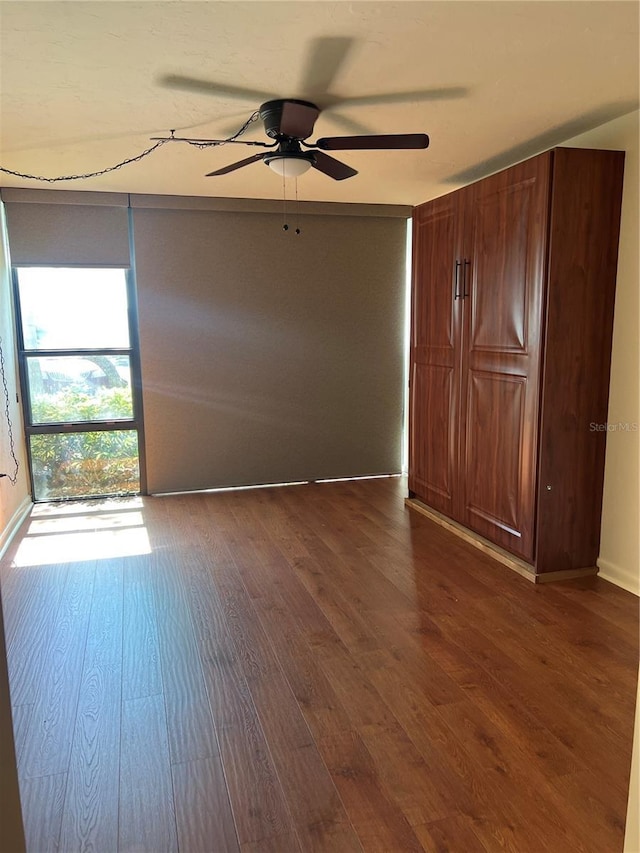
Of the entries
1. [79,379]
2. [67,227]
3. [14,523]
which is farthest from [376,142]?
[14,523]

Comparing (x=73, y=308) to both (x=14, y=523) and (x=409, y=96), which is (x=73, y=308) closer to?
(x=14, y=523)

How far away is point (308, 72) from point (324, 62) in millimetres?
107

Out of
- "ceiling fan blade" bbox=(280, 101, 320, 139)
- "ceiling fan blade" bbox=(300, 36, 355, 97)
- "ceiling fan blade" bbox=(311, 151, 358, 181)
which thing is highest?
"ceiling fan blade" bbox=(300, 36, 355, 97)

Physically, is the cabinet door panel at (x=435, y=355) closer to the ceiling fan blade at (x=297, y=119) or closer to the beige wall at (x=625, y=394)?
the beige wall at (x=625, y=394)

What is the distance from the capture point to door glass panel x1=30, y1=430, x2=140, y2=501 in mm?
4934

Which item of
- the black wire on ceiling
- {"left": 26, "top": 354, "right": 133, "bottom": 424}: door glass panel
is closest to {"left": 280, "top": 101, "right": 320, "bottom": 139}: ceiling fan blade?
the black wire on ceiling

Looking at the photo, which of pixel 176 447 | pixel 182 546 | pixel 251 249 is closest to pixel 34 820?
pixel 182 546

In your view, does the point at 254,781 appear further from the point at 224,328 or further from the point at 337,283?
the point at 337,283

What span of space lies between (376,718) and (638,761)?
1.23 metres

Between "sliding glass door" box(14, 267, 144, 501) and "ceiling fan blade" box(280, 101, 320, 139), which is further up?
"ceiling fan blade" box(280, 101, 320, 139)

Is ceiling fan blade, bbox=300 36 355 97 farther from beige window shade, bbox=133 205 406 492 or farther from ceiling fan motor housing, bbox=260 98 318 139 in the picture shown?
beige window shade, bbox=133 205 406 492

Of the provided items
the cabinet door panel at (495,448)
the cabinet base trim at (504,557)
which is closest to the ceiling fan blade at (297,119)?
the cabinet door panel at (495,448)

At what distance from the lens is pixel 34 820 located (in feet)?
5.63

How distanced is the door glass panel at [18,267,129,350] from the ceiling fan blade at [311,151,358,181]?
2.51m
